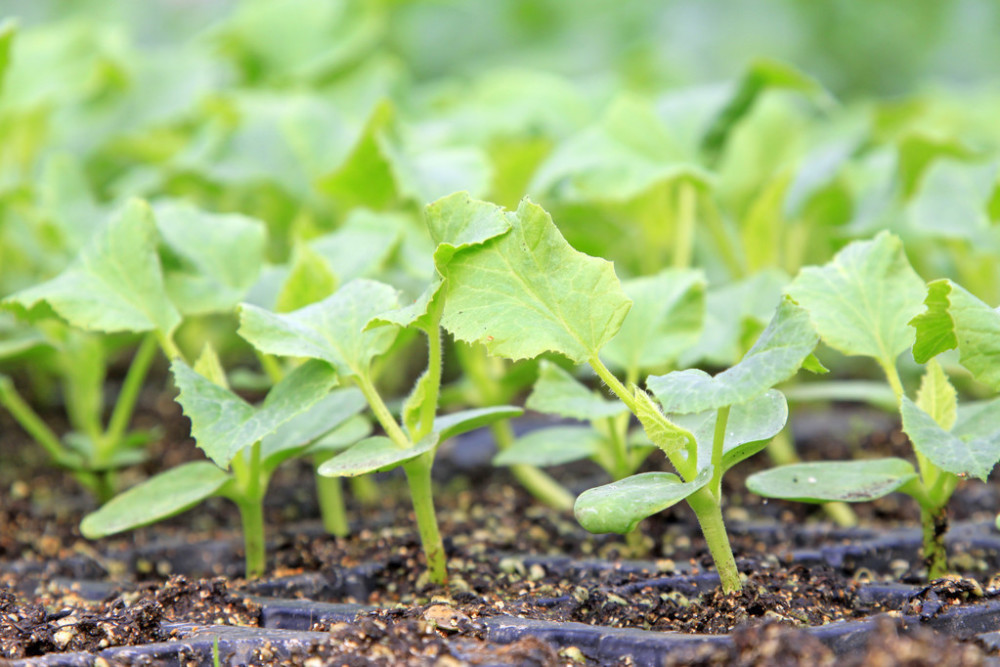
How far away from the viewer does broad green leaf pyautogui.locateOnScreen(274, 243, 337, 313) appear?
0.85m

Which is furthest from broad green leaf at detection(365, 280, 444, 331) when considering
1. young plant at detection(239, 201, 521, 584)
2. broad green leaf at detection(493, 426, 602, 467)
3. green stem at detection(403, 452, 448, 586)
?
broad green leaf at detection(493, 426, 602, 467)

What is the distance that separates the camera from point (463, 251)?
0.65 metres

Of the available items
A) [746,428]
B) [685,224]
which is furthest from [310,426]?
[685,224]

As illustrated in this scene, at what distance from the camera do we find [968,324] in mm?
636

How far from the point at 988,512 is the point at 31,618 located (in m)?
0.97

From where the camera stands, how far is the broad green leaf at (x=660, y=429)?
638 mm

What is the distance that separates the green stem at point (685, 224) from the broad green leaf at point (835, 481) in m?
0.49

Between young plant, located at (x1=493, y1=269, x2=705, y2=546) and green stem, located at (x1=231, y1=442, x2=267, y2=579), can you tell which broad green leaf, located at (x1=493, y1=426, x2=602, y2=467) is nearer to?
young plant, located at (x1=493, y1=269, x2=705, y2=546)

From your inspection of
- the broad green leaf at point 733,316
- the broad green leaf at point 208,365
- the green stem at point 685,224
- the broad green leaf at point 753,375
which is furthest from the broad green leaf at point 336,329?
the green stem at point 685,224

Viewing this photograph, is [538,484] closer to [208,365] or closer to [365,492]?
[365,492]

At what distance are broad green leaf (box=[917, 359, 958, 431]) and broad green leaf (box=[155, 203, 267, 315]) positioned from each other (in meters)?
0.62

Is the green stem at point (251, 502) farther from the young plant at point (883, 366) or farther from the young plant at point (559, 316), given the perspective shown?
the young plant at point (883, 366)

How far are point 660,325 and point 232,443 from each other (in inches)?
16.3

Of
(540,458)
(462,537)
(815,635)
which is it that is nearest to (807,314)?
(815,635)
